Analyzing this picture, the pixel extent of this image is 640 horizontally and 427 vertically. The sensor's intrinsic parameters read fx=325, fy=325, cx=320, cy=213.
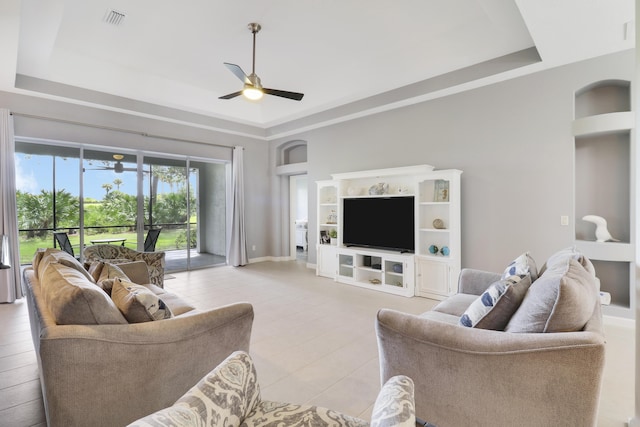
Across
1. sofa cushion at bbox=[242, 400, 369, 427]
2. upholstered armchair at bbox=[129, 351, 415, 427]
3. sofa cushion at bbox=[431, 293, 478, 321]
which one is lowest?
sofa cushion at bbox=[431, 293, 478, 321]

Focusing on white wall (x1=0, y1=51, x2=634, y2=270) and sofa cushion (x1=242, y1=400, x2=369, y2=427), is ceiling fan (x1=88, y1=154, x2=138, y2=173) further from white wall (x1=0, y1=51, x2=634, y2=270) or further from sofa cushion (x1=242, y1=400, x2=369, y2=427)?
sofa cushion (x1=242, y1=400, x2=369, y2=427)

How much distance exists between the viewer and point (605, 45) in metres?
3.37

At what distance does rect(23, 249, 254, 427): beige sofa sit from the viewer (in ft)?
4.68

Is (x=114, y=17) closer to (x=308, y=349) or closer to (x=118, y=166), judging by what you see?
(x=118, y=166)

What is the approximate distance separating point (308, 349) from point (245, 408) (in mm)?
1898

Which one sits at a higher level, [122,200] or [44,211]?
[122,200]

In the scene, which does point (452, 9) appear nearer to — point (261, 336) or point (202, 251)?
point (261, 336)

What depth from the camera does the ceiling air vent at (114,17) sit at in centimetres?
358

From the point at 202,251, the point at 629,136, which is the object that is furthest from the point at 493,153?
the point at 202,251

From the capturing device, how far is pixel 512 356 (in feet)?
4.84

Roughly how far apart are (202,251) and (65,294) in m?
5.70

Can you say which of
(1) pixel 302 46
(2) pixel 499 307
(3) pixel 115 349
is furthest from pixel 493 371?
(1) pixel 302 46

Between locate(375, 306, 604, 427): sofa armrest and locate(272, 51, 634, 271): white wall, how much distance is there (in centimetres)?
259

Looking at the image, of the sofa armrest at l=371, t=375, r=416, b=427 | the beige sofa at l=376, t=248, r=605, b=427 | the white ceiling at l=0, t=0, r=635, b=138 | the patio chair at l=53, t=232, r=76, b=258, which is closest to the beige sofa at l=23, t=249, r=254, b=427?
the beige sofa at l=376, t=248, r=605, b=427
